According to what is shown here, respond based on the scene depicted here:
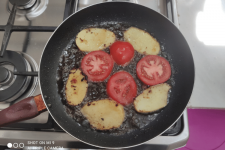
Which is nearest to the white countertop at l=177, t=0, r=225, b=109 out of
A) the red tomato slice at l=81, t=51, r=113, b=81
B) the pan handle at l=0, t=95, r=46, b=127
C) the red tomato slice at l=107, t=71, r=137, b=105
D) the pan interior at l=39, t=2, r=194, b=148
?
the pan interior at l=39, t=2, r=194, b=148

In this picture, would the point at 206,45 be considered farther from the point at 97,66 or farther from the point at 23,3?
the point at 23,3

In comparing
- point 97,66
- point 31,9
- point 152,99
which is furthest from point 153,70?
point 31,9

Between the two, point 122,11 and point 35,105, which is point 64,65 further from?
point 122,11

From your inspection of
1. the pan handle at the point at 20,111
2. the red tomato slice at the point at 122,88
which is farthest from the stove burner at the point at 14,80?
the red tomato slice at the point at 122,88

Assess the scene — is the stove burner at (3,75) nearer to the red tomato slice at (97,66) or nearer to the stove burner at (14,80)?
the stove burner at (14,80)

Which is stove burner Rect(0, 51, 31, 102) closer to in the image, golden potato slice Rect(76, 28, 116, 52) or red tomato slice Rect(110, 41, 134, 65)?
golden potato slice Rect(76, 28, 116, 52)
